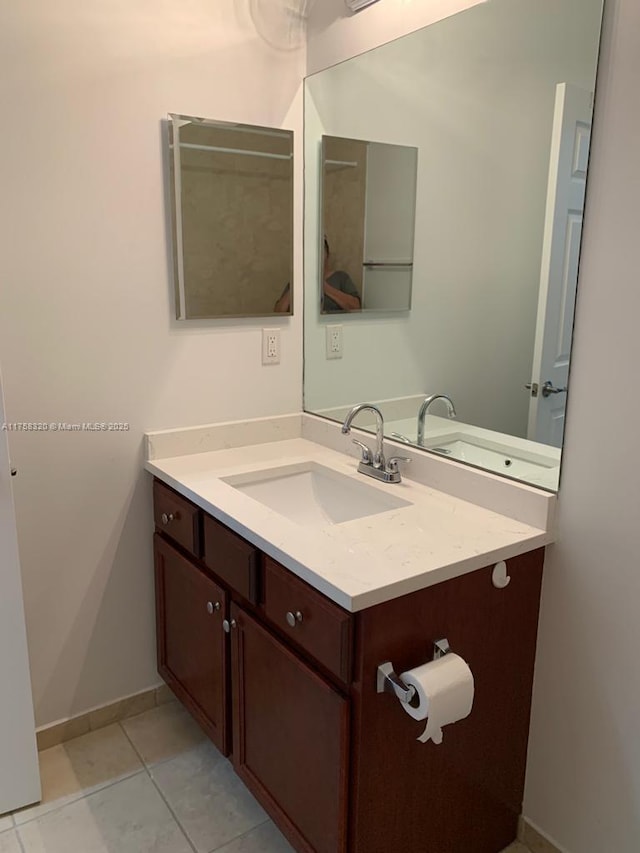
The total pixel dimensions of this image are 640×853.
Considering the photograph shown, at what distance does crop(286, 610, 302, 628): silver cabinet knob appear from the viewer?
142 centimetres

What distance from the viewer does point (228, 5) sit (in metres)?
1.93

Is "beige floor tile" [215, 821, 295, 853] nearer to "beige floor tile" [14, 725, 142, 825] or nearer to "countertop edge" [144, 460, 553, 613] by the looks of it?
"beige floor tile" [14, 725, 142, 825]

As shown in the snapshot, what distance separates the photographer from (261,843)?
175 centimetres

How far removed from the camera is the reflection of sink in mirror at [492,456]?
5.29 ft

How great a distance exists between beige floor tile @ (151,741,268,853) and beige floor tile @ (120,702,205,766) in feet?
0.13

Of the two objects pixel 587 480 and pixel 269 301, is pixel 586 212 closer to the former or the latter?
pixel 587 480

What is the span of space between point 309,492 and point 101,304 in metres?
0.82

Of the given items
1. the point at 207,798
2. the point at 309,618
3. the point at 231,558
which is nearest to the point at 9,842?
the point at 207,798

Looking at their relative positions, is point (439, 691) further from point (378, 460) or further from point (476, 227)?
point (476, 227)

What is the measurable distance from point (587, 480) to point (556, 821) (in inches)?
34.3

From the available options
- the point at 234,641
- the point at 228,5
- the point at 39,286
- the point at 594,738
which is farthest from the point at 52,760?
the point at 228,5

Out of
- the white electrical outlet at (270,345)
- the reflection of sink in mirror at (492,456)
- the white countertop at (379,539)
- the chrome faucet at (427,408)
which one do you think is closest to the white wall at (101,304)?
the white electrical outlet at (270,345)

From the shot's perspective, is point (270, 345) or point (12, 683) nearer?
point (12, 683)

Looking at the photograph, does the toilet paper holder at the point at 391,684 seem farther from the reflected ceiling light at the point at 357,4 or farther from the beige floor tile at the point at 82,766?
the reflected ceiling light at the point at 357,4
